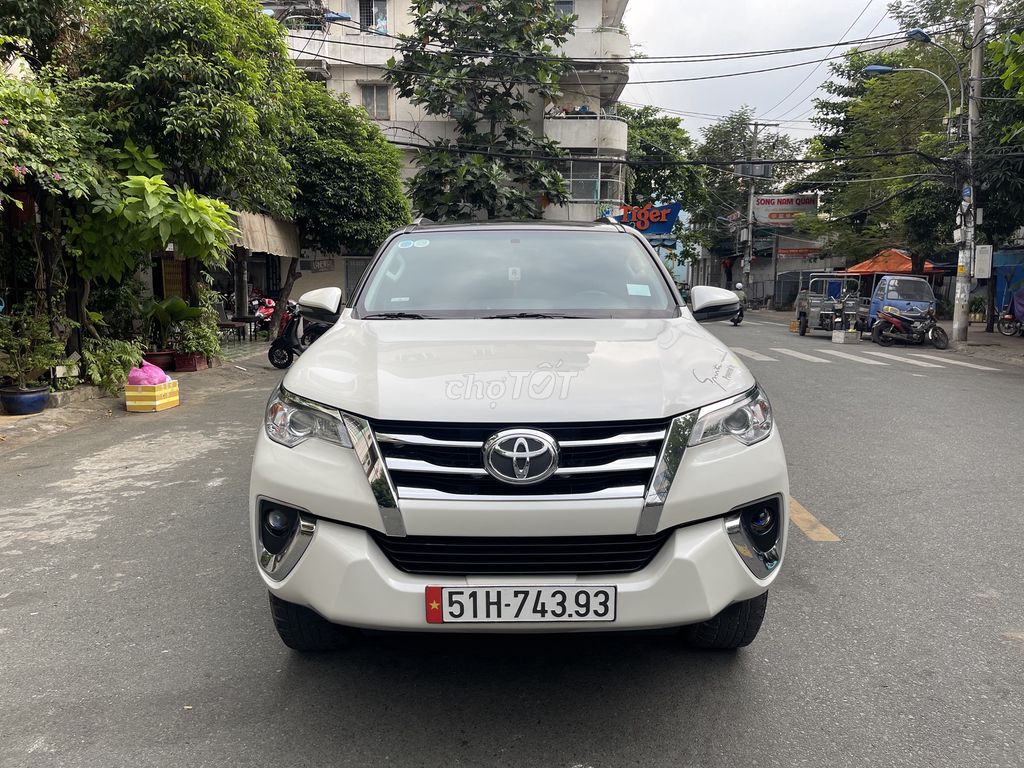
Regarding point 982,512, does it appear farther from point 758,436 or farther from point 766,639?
point 758,436

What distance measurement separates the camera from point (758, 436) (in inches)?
102

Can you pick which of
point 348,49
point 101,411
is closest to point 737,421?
point 101,411

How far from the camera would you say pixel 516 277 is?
380 centimetres

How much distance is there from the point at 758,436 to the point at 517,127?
73.3ft

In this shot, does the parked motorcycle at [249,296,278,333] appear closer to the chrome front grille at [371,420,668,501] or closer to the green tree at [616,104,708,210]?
the chrome front grille at [371,420,668,501]

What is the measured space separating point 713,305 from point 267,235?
14962 mm

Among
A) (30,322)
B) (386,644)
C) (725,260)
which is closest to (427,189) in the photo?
(30,322)

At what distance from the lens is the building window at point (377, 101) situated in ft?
103

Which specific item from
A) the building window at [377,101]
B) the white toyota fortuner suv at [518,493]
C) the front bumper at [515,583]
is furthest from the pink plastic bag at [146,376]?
the building window at [377,101]

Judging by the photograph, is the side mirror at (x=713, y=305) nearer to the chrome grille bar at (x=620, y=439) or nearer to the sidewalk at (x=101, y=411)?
the chrome grille bar at (x=620, y=439)

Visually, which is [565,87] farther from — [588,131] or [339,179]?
[339,179]

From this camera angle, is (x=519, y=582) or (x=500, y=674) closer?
(x=519, y=582)

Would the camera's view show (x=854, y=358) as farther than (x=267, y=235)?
No

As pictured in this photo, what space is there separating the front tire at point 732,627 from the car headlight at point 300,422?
1.43 m
